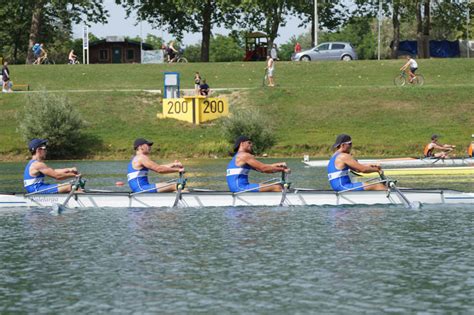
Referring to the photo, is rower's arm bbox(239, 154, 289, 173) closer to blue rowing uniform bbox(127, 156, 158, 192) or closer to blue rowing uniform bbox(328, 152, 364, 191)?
blue rowing uniform bbox(328, 152, 364, 191)

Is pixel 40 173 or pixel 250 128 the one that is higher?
pixel 250 128

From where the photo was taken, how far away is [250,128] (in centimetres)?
5391

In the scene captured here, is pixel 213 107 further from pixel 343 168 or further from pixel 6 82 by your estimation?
pixel 343 168

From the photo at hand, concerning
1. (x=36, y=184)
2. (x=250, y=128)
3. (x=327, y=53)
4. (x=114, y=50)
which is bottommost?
(x=36, y=184)

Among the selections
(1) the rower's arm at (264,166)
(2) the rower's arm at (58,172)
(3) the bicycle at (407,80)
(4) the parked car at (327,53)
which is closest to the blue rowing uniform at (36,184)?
(2) the rower's arm at (58,172)

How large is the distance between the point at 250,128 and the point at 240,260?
113ft

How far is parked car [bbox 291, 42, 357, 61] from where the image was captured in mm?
79250

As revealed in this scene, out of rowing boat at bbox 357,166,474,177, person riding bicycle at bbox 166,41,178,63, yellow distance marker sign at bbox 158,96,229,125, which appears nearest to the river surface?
rowing boat at bbox 357,166,474,177

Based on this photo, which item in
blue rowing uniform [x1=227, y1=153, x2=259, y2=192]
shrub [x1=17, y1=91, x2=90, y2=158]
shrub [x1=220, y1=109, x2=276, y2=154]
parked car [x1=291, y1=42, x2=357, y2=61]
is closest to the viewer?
blue rowing uniform [x1=227, y1=153, x2=259, y2=192]

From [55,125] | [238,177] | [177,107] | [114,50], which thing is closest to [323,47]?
→ [177,107]

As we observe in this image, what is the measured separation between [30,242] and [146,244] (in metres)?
2.77

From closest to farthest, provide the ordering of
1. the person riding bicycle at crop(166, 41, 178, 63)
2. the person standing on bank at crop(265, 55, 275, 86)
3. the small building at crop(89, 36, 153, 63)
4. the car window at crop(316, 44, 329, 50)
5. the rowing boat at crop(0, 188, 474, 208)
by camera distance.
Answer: the rowing boat at crop(0, 188, 474, 208), the person standing on bank at crop(265, 55, 275, 86), the car window at crop(316, 44, 329, 50), the person riding bicycle at crop(166, 41, 178, 63), the small building at crop(89, 36, 153, 63)

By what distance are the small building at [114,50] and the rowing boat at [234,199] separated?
8167 cm

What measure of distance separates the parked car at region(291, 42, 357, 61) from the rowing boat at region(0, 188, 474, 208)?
52.5 m
